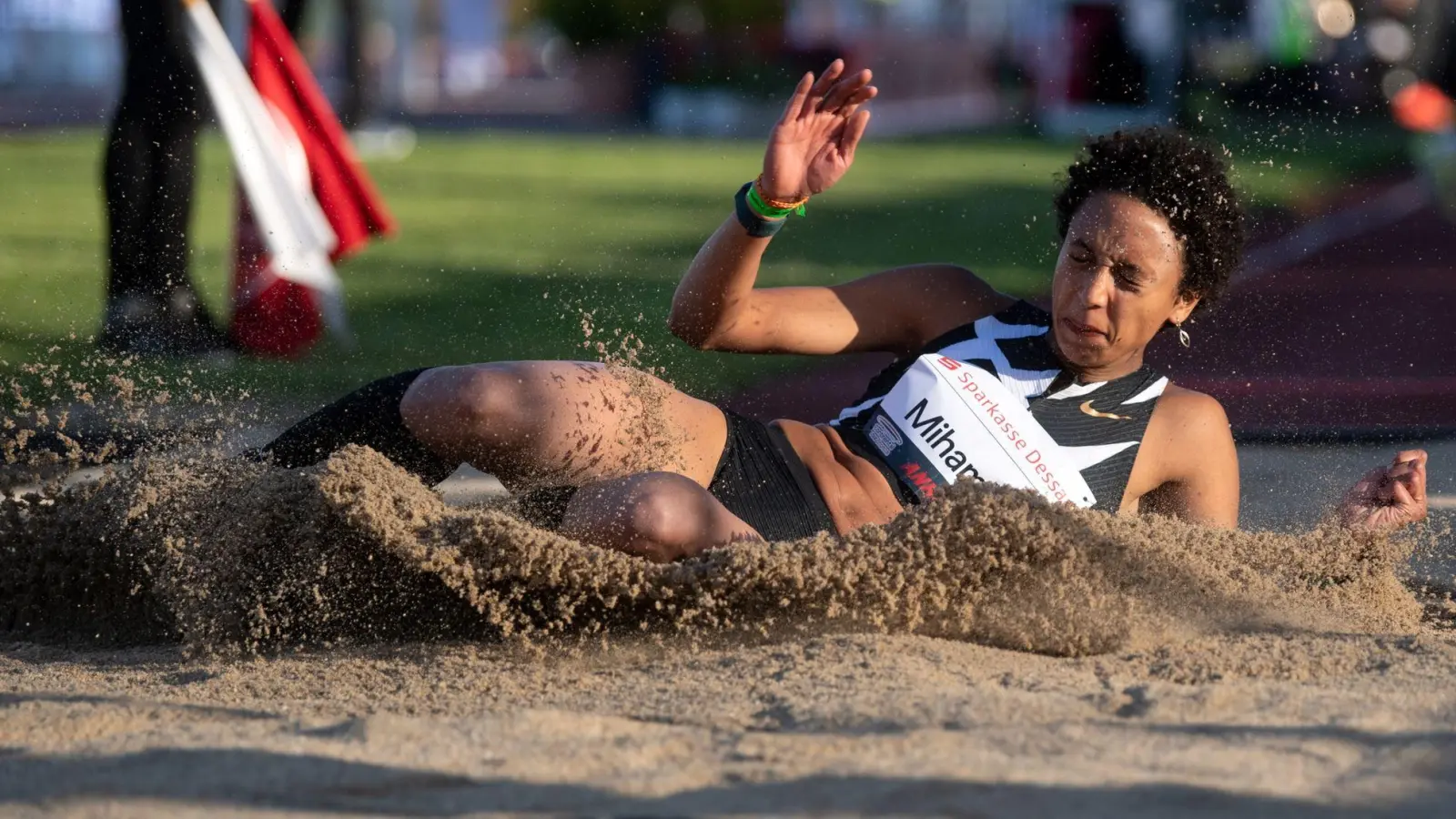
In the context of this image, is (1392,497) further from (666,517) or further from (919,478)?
(666,517)

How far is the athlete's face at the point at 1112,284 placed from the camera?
3.36 metres

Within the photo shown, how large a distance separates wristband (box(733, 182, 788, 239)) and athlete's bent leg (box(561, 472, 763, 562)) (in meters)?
0.59

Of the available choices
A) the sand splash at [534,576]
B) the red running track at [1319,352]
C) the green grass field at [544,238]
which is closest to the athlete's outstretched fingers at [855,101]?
the sand splash at [534,576]

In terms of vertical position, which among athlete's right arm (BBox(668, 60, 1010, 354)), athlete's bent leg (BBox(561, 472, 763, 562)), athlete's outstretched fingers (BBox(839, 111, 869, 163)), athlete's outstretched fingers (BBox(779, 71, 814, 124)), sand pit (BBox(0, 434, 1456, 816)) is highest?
athlete's outstretched fingers (BBox(779, 71, 814, 124))

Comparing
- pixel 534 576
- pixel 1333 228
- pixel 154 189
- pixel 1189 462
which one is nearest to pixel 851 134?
pixel 1189 462

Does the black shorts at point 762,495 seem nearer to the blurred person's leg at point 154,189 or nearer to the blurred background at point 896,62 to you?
the blurred person's leg at point 154,189

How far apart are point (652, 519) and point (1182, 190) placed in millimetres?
1413

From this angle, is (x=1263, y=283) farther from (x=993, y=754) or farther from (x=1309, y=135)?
(x=1309, y=135)

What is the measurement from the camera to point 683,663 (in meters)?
2.82

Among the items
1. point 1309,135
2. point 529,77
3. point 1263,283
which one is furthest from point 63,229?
point 529,77

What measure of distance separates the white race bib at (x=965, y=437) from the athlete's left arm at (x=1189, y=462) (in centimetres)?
20

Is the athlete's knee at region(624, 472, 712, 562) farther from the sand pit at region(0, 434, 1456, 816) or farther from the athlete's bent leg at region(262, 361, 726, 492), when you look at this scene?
the athlete's bent leg at region(262, 361, 726, 492)

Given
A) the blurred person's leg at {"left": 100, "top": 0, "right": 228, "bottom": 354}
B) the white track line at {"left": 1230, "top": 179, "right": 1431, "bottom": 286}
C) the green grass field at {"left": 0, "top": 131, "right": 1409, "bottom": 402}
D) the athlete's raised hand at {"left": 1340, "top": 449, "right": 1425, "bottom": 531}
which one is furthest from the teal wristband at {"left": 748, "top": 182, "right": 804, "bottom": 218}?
the white track line at {"left": 1230, "top": 179, "right": 1431, "bottom": 286}

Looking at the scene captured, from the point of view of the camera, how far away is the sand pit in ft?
7.04
